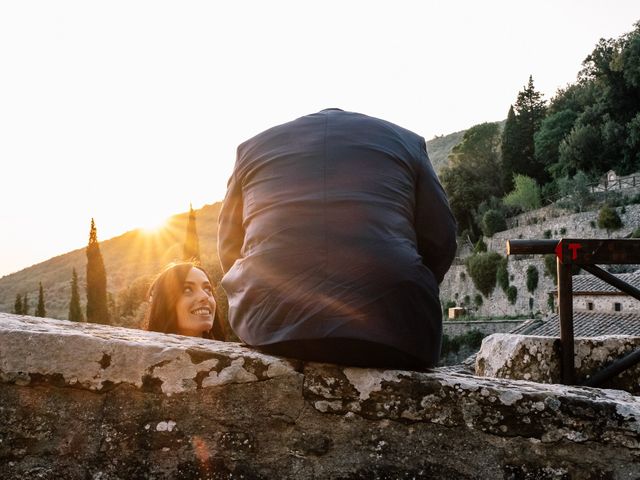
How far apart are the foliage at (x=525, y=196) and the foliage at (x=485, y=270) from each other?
729cm

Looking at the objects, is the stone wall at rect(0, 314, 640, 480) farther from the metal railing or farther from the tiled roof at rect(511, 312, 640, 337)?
the tiled roof at rect(511, 312, 640, 337)

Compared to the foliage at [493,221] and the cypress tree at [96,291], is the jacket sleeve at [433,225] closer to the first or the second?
the cypress tree at [96,291]

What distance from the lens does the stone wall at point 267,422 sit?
2.16 m

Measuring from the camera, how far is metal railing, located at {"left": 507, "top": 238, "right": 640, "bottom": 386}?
3.88 m

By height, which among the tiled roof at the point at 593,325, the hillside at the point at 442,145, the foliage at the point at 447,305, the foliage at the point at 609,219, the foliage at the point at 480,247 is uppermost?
the hillside at the point at 442,145

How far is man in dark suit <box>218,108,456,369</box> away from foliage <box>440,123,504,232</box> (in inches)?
2184

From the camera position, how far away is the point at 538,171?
58.3 metres

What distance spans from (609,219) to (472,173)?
70.7ft

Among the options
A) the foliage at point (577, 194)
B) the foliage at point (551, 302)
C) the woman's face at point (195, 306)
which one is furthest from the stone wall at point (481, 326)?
the woman's face at point (195, 306)

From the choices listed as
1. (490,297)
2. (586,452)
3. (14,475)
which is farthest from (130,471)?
(490,297)

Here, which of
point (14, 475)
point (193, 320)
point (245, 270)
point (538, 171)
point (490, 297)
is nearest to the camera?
point (14, 475)

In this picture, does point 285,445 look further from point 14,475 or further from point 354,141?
point 354,141

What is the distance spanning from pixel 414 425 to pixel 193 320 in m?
2.89

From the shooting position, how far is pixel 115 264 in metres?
103
